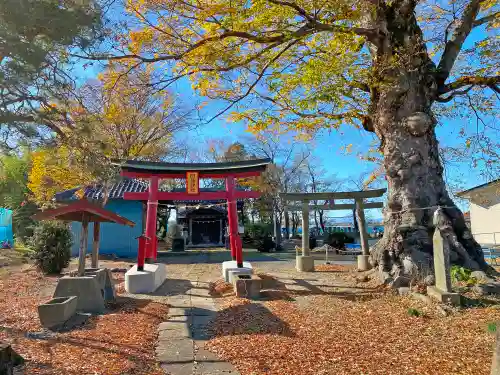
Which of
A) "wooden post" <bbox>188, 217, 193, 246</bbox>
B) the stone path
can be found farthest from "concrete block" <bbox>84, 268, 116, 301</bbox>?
"wooden post" <bbox>188, 217, 193, 246</bbox>

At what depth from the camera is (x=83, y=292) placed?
25.1 ft

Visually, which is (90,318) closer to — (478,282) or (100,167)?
(100,167)

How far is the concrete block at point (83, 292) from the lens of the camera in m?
7.61

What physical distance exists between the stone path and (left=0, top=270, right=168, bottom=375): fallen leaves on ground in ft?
0.59

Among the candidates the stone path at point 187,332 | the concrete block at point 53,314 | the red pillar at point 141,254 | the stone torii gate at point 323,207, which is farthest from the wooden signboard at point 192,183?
the concrete block at point 53,314

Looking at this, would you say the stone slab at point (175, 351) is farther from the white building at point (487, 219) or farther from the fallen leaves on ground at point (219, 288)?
the white building at point (487, 219)

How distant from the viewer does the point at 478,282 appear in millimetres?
7824

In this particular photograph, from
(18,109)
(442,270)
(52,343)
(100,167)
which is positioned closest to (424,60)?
(442,270)

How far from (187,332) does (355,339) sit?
8.56ft

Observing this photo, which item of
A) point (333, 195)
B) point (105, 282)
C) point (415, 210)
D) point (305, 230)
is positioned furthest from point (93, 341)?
point (333, 195)

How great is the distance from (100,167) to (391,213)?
6718mm

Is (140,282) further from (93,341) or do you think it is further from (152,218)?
(93,341)

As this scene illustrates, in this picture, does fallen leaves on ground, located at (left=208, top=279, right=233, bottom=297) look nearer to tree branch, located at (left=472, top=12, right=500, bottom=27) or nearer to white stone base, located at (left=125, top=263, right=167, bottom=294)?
white stone base, located at (left=125, top=263, right=167, bottom=294)

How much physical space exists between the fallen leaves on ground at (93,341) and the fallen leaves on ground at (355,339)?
3.42ft
